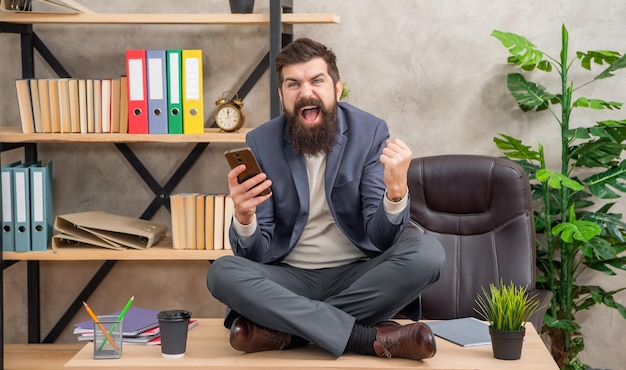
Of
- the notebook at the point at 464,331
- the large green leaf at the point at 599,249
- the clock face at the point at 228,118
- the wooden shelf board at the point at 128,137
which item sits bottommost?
the notebook at the point at 464,331

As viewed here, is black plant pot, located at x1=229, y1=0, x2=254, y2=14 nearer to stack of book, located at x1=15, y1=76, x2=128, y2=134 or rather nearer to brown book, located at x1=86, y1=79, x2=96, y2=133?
stack of book, located at x1=15, y1=76, x2=128, y2=134

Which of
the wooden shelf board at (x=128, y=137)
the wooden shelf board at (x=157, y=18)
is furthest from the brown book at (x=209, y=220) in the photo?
the wooden shelf board at (x=157, y=18)

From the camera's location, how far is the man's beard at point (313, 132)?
8.38 feet

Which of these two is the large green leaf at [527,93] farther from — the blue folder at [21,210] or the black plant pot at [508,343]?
the blue folder at [21,210]

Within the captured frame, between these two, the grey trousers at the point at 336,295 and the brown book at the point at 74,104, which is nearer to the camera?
the grey trousers at the point at 336,295

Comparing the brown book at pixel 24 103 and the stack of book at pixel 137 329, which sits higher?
the brown book at pixel 24 103

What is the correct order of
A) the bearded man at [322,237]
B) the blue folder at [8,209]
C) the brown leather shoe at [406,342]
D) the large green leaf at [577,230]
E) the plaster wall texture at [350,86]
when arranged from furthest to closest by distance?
the plaster wall texture at [350,86], the blue folder at [8,209], the large green leaf at [577,230], the bearded man at [322,237], the brown leather shoe at [406,342]

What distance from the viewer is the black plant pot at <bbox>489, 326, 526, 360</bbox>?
2109 millimetres

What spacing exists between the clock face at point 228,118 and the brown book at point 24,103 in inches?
27.1

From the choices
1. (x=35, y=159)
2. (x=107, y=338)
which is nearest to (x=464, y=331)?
(x=107, y=338)

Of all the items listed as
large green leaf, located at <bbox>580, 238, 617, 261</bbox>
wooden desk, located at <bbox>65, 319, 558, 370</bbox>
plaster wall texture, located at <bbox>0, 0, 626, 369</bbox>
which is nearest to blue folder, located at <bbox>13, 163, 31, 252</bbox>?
plaster wall texture, located at <bbox>0, 0, 626, 369</bbox>

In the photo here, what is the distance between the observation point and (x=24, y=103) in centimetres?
310

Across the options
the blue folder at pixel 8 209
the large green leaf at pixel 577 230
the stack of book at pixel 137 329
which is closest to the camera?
the stack of book at pixel 137 329

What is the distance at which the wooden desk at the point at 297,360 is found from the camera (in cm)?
209
